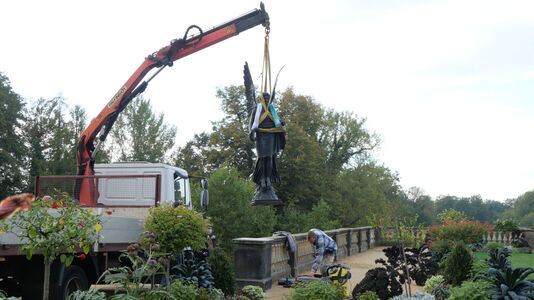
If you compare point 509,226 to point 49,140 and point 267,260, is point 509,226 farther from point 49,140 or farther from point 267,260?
point 49,140

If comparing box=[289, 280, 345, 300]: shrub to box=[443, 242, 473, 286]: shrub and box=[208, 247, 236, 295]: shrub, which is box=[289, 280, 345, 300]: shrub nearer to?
box=[208, 247, 236, 295]: shrub

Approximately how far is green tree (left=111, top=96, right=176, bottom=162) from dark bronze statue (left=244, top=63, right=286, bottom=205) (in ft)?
104

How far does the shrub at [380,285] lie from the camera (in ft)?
27.4

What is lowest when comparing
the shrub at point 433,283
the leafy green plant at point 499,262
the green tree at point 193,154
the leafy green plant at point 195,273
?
the shrub at point 433,283

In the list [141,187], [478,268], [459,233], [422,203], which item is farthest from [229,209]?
[422,203]

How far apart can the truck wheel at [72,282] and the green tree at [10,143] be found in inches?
1041

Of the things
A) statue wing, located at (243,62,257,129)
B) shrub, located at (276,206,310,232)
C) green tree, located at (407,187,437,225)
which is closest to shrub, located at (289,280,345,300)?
statue wing, located at (243,62,257,129)

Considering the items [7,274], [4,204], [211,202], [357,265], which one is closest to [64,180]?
[7,274]

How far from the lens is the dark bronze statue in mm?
9016

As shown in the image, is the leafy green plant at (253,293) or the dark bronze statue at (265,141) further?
the leafy green plant at (253,293)

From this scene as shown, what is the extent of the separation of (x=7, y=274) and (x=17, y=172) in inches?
1090

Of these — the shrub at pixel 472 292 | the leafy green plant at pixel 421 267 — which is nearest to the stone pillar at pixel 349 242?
the leafy green plant at pixel 421 267

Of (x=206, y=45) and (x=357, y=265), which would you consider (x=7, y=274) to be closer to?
(x=206, y=45)

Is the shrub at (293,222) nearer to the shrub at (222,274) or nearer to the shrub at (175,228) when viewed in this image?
the shrub at (222,274)
